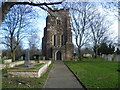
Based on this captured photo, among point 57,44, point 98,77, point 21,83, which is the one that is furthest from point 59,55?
point 21,83

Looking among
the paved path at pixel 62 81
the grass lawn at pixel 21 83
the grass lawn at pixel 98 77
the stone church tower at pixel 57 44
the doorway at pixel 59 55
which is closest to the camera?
the grass lawn at pixel 21 83

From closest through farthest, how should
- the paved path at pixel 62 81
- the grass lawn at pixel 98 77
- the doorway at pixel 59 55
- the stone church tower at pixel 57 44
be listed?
the grass lawn at pixel 98 77
the paved path at pixel 62 81
the stone church tower at pixel 57 44
the doorway at pixel 59 55

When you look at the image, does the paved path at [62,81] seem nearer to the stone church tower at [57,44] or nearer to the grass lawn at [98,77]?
the grass lawn at [98,77]

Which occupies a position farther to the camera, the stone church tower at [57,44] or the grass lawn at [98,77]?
the stone church tower at [57,44]

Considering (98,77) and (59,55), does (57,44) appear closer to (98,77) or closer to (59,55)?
(59,55)

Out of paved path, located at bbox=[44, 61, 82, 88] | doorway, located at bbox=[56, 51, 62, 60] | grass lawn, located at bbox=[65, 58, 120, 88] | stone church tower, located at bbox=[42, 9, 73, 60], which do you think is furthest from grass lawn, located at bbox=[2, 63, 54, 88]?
doorway, located at bbox=[56, 51, 62, 60]

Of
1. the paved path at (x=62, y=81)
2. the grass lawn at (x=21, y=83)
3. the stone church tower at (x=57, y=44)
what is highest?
the stone church tower at (x=57, y=44)

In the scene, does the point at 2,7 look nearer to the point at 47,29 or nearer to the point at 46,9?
the point at 46,9

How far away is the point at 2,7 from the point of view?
8828 mm

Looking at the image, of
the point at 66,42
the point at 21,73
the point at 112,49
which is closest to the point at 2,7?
the point at 21,73

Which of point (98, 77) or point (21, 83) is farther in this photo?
point (98, 77)

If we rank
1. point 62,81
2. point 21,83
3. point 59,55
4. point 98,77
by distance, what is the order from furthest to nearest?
point 59,55
point 98,77
point 62,81
point 21,83

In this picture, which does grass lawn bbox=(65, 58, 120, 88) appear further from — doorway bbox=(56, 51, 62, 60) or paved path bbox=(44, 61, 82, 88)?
doorway bbox=(56, 51, 62, 60)

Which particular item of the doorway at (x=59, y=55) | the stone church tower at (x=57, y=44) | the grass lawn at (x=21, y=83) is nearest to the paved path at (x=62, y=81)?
the grass lawn at (x=21, y=83)
